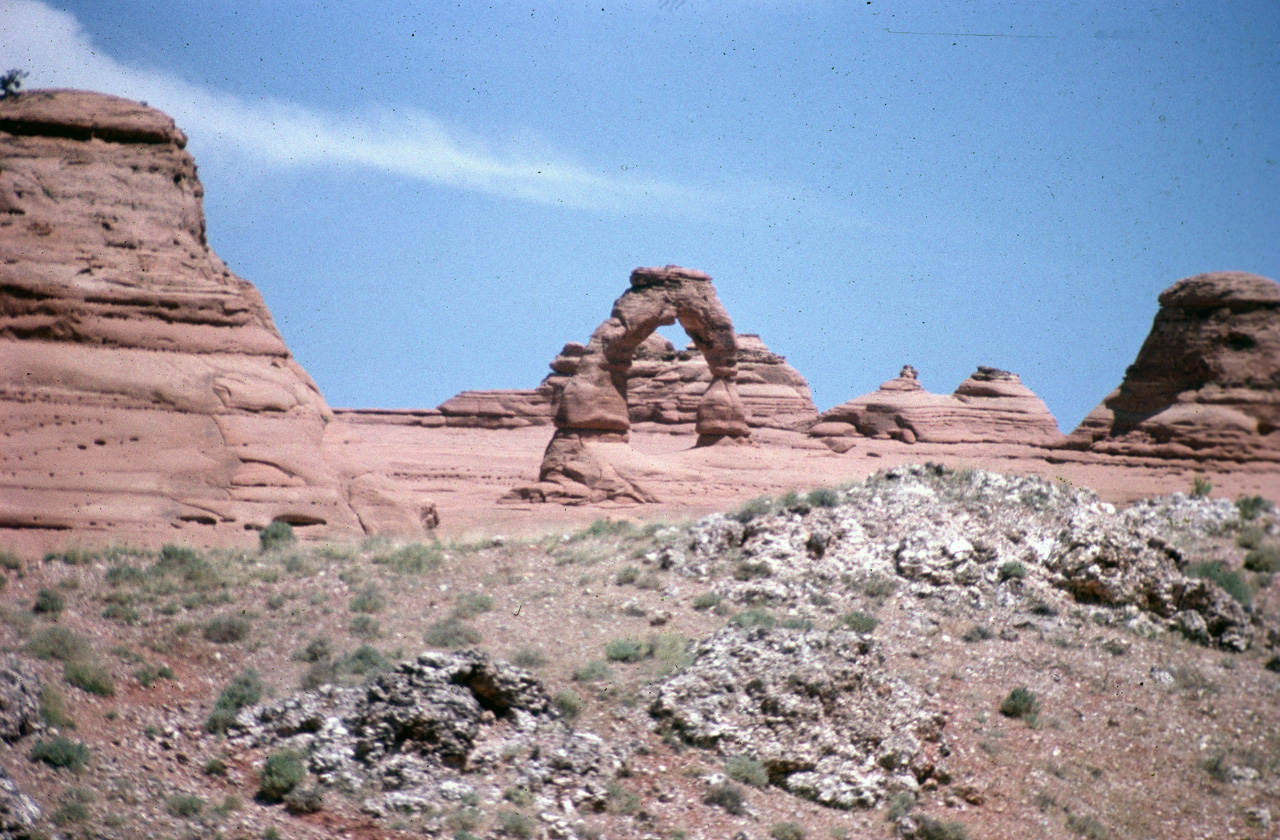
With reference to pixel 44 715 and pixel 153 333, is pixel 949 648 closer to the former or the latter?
pixel 44 715

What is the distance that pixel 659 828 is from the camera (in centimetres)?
1108

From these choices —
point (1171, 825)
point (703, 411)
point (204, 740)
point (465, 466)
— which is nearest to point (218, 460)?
point (204, 740)

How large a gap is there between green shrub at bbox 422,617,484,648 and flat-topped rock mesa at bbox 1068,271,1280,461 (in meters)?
8.97

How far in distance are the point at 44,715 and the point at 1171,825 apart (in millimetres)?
11659

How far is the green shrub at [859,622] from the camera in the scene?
14867 mm

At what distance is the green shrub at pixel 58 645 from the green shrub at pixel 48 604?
869 millimetres

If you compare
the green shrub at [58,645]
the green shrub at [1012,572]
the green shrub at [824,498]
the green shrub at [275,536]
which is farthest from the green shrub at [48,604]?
the green shrub at [1012,572]

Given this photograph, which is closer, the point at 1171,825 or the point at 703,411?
the point at 1171,825

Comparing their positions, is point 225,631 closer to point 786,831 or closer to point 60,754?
point 60,754

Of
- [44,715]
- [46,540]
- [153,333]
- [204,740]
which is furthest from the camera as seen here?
[153,333]

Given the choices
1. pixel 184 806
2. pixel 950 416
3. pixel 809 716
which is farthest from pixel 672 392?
pixel 184 806

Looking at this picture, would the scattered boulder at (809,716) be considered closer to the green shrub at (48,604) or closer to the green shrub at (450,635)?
the green shrub at (450,635)

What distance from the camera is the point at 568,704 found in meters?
12.6

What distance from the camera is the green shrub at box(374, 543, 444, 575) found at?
16.5 metres
